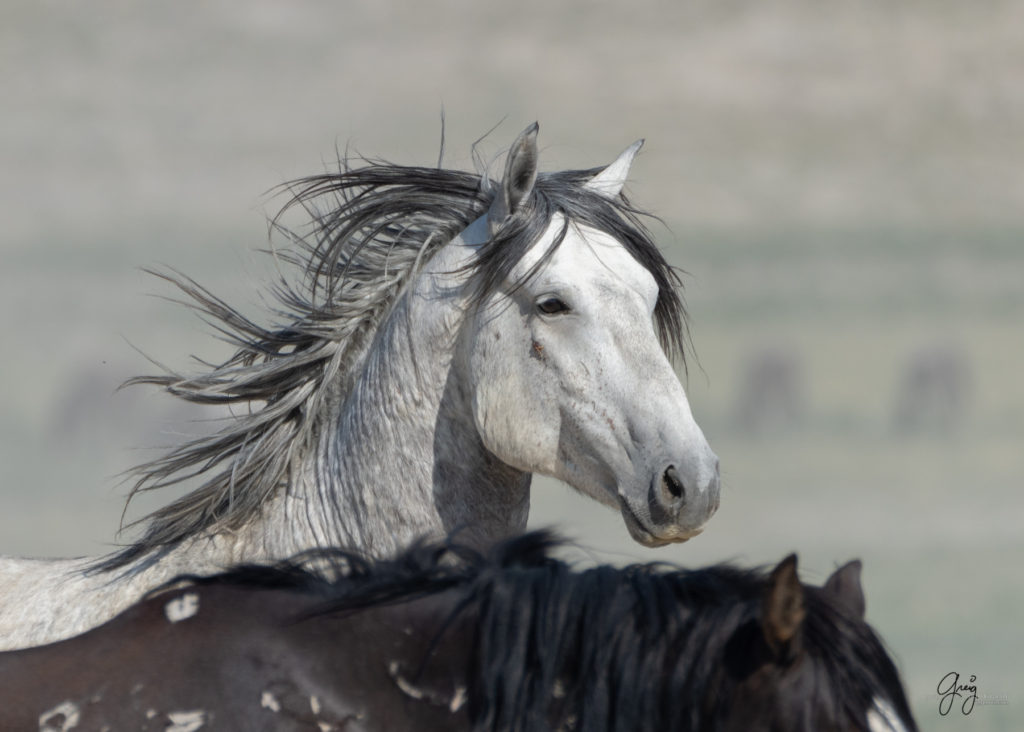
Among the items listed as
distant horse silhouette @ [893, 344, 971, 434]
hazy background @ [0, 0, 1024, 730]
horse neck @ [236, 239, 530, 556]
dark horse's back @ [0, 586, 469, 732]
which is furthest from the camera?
distant horse silhouette @ [893, 344, 971, 434]

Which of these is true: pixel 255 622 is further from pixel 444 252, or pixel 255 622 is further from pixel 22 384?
pixel 22 384

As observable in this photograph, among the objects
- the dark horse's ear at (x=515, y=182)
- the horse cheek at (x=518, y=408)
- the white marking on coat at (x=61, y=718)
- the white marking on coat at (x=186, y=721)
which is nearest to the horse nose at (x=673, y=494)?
the horse cheek at (x=518, y=408)

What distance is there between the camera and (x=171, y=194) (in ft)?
137

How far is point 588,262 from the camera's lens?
3873mm

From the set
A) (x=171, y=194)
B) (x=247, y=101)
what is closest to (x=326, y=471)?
(x=171, y=194)

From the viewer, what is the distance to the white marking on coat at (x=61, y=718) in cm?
260

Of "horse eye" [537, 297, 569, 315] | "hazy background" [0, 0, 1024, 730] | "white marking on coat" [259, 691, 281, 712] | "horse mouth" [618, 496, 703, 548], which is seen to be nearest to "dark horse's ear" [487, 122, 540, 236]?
"horse eye" [537, 297, 569, 315]

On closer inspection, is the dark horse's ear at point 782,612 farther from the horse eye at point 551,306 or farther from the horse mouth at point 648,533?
the horse eye at point 551,306

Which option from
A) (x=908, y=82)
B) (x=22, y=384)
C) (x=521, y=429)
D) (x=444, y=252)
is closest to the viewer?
(x=521, y=429)

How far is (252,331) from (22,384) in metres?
33.9

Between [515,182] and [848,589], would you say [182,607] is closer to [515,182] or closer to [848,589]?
[848,589]

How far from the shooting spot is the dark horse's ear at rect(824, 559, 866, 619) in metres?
2.58

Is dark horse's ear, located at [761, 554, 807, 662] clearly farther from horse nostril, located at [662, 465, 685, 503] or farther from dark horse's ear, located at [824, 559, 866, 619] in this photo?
horse nostril, located at [662, 465, 685, 503]

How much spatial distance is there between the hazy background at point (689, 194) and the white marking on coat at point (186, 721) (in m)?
19.9
